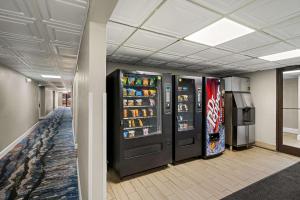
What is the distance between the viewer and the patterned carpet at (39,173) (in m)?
2.43

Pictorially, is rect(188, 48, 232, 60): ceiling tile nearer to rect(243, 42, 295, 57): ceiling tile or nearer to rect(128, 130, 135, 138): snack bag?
rect(243, 42, 295, 57): ceiling tile

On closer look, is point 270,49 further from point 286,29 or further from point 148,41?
point 148,41

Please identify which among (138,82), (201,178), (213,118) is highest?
(138,82)

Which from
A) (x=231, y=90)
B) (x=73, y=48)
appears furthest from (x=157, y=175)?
(x=231, y=90)

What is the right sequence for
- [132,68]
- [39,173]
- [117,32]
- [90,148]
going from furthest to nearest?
[132,68] → [39,173] → [117,32] → [90,148]

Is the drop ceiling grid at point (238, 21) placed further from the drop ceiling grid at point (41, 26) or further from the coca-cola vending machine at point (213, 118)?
the coca-cola vending machine at point (213, 118)

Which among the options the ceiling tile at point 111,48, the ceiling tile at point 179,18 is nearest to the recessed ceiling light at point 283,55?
the ceiling tile at point 179,18

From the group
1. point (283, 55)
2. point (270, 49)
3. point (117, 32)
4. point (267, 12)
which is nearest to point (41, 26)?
point (117, 32)

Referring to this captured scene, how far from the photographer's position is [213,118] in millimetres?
3998

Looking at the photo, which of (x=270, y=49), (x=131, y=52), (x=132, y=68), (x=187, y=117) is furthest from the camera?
(x=132, y=68)

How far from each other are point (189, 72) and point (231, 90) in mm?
1440

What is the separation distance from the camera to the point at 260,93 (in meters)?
4.93

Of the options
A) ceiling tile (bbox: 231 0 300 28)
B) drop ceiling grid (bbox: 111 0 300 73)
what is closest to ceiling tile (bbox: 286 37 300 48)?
drop ceiling grid (bbox: 111 0 300 73)

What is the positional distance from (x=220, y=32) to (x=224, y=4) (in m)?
0.72
